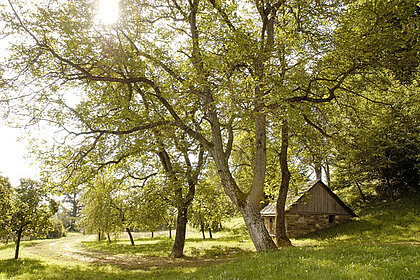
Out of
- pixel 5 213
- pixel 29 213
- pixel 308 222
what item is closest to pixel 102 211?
pixel 29 213

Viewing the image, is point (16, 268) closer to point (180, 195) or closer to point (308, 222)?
point (180, 195)

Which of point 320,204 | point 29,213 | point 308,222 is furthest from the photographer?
point 320,204

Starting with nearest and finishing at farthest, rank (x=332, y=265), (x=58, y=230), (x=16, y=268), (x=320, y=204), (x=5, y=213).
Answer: (x=332, y=265), (x=16, y=268), (x=5, y=213), (x=320, y=204), (x=58, y=230)

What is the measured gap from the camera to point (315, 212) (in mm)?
29219

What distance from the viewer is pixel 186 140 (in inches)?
656

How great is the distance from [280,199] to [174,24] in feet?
41.9

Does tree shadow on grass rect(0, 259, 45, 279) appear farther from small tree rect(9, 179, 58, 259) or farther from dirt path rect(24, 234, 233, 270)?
dirt path rect(24, 234, 233, 270)

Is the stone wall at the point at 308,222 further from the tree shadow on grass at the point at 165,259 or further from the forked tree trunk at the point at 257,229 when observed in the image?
the forked tree trunk at the point at 257,229

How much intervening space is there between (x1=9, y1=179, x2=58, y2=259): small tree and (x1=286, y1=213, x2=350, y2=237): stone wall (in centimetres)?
2207

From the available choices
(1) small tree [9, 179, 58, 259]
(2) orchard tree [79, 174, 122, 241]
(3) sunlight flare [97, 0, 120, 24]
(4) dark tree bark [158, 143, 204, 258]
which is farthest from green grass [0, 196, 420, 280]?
(3) sunlight flare [97, 0, 120, 24]

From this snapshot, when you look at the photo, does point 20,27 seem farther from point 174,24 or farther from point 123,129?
point 174,24

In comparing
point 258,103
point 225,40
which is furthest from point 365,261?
point 225,40

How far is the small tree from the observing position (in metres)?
21.6

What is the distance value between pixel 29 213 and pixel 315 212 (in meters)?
26.4
